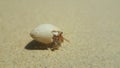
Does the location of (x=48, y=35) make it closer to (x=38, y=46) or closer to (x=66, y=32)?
(x=38, y=46)

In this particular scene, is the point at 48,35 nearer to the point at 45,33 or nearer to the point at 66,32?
the point at 45,33

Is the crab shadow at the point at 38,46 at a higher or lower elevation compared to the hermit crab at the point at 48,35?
lower

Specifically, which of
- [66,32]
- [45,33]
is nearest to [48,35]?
[45,33]

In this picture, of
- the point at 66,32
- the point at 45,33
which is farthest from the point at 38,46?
the point at 66,32

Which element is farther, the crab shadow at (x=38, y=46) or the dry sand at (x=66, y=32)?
the crab shadow at (x=38, y=46)

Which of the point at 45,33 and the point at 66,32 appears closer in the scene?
the point at 45,33

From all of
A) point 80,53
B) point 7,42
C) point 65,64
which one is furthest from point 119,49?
point 7,42

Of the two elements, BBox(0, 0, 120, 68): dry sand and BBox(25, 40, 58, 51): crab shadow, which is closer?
BBox(0, 0, 120, 68): dry sand

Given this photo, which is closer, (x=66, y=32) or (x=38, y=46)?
(x=38, y=46)

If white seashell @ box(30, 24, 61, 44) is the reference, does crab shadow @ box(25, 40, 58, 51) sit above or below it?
below
